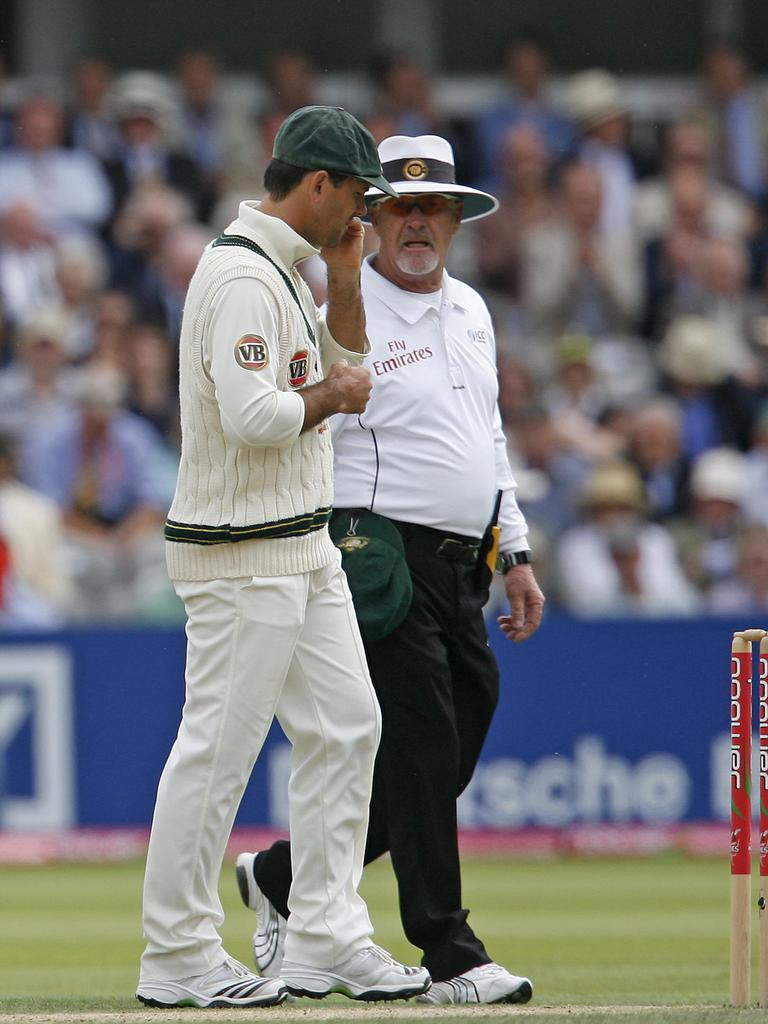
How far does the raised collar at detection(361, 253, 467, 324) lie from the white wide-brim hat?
189mm

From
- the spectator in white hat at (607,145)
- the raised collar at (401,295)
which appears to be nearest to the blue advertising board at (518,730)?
the spectator in white hat at (607,145)

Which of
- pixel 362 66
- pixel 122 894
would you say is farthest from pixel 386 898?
pixel 362 66

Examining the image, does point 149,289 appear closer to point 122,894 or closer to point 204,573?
point 122,894

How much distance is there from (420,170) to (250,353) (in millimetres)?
1332

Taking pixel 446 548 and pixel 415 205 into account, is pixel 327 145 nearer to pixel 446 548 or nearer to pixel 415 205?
pixel 415 205

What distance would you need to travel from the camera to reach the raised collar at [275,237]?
530cm

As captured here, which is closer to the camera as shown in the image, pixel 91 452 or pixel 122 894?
pixel 122 894

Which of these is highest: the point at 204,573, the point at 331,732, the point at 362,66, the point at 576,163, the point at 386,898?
the point at 362,66

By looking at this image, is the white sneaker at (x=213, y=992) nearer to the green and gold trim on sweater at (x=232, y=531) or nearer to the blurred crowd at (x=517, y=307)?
the green and gold trim on sweater at (x=232, y=531)

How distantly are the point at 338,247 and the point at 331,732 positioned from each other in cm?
125

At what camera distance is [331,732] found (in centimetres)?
539

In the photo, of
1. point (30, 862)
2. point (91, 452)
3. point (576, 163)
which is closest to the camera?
point (30, 862)

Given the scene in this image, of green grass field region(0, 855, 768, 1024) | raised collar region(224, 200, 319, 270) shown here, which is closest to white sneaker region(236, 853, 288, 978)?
green grass field region(0, 855, 768, 1024)

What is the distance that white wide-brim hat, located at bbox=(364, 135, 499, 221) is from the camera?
6102 mm
